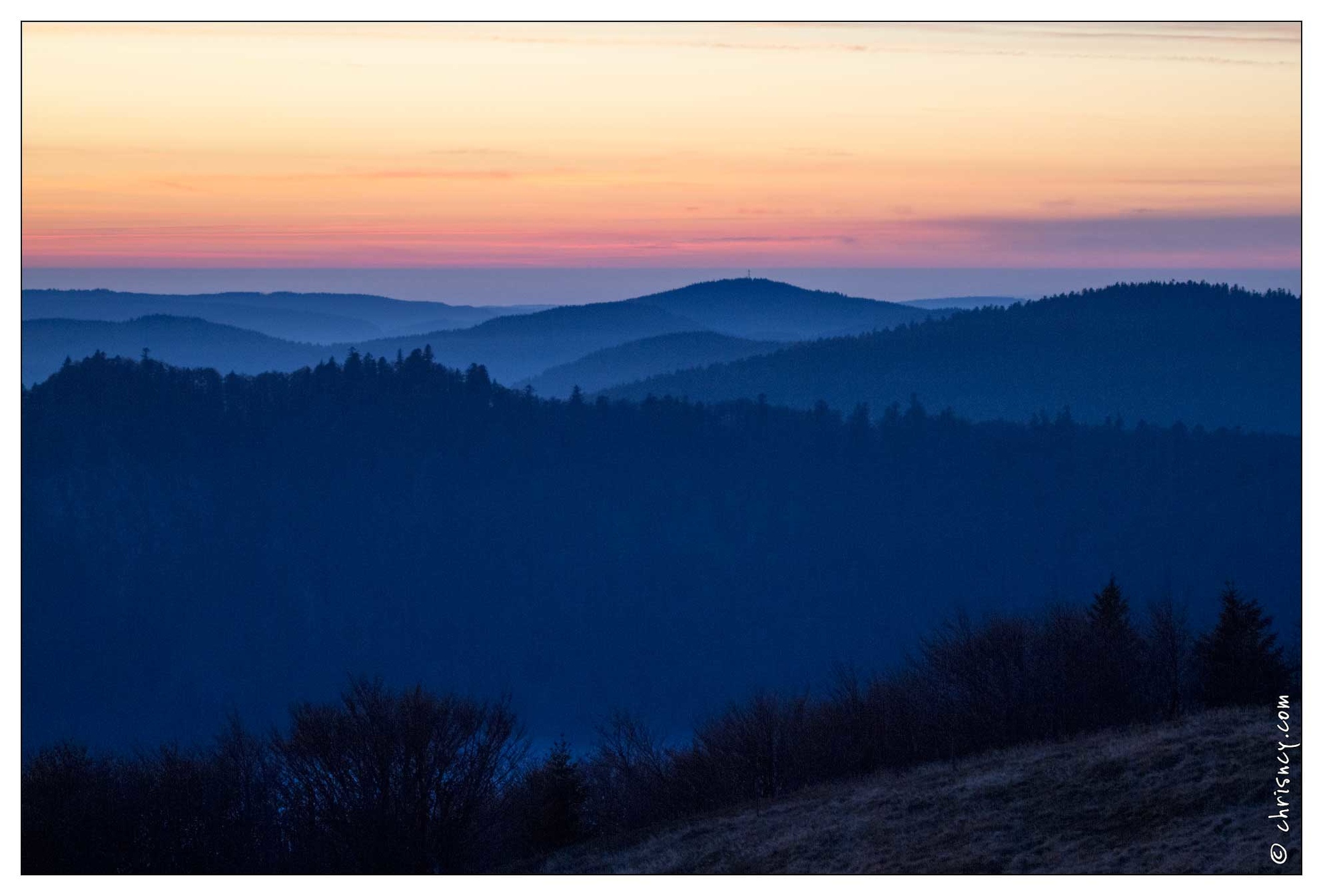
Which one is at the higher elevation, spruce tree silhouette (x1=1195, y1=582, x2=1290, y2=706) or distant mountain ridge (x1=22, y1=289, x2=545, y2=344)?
distant mountain ridge (x1=22, y1=289, x2=545, y2=344)

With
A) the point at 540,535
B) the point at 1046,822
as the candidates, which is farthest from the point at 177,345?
the point at 1046,822

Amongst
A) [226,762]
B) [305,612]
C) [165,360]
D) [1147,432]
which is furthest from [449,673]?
[226,762]

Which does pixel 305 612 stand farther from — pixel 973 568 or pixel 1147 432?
pixel 1147 432

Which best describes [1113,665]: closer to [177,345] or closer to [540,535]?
[540,535]

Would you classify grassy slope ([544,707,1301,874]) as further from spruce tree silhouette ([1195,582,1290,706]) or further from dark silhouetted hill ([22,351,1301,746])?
dark silhouetted hill ([22,351,1301,746])

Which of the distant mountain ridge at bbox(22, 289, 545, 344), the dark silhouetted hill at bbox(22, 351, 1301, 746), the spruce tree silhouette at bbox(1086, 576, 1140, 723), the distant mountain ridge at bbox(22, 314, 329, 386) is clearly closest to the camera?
the spruce tree silhouette at bbox(1086, 576, 1140, 723)

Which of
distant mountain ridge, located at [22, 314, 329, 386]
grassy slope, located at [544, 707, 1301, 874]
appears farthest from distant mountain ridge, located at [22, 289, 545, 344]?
grassy slope, located at [544, 707, 1301, 874]

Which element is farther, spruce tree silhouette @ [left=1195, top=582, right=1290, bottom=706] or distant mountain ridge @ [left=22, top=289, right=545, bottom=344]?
distant mountain ridge @ [left=22, top=289, right=545, bottom=344]

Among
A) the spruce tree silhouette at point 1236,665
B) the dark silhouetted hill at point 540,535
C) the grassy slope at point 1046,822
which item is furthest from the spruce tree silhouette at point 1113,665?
the dark silhouetted hill at point 540,535

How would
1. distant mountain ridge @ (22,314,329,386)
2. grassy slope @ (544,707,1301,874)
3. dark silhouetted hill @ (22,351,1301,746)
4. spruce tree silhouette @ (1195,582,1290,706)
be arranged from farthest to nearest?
dark silhouetted hill @ (22,351,1301,746) → distant mountain ridge @ (22,314,329,386) → spruce tree silhouette @ (1195,582,1290,706) → grassy slope @ (544,707,1301,874)
